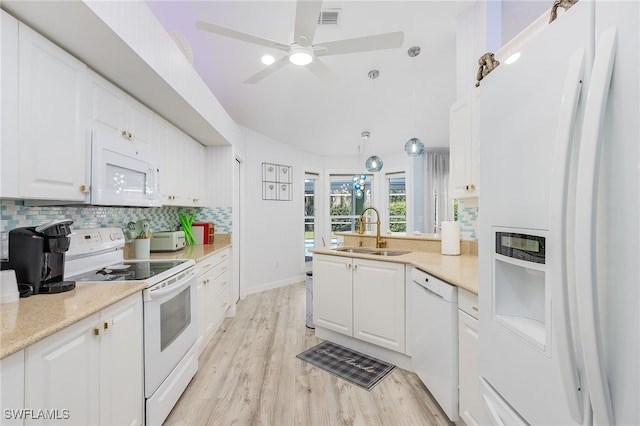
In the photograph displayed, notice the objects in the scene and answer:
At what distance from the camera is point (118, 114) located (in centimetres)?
189

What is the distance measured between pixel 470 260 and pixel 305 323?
1921 millimetres

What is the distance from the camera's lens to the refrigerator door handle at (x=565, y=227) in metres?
0.63

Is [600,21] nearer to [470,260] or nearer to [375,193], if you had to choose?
[470,260]

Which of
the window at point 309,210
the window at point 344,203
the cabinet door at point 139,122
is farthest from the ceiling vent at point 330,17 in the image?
the window at point 344,203

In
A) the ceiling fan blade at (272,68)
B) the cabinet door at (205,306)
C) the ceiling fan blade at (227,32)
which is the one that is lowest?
the cabinet door at (205,306)

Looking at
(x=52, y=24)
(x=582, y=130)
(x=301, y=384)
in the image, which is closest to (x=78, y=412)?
(x=301, y=384)

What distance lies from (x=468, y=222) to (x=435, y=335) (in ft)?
3.67

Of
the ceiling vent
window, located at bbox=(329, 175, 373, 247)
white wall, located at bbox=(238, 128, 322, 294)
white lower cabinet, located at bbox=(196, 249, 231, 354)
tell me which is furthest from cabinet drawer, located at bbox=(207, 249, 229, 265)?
window, located at bbox=(329, 175, 373, 247)

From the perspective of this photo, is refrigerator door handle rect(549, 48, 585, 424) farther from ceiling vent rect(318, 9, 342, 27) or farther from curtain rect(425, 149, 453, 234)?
curtain rect(425, 149, 453, 234)

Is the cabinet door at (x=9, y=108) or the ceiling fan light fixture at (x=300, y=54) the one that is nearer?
the cabinet door at (x=9, y=108)

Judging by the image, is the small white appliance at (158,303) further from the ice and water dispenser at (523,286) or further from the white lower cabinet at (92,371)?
the ice and water dispenser at (523,286)

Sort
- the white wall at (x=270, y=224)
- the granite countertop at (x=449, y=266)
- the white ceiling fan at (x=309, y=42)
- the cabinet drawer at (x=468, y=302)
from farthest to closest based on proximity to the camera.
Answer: the white wall at (x=270, y=224)
the white ceiling fan at (x=309, y=42)
the granite countertop at (x=449, y=266)
the cabinet drawer at (x=468, y=302)

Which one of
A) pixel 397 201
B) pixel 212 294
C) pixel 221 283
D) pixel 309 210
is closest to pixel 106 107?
pixel 212 294

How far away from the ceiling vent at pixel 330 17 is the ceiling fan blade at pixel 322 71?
0.40m
